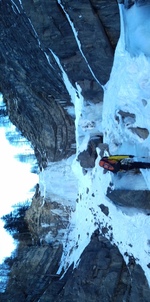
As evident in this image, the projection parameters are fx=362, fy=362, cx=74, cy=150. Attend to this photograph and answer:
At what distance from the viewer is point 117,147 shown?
28.2 ft

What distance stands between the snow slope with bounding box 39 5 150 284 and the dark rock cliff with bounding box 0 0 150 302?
1.10ft

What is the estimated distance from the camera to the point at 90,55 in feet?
26.3

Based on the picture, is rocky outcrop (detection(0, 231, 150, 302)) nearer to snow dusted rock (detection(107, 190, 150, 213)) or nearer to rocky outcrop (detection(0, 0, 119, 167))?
snow dusted rock (detection(107, 190, 150, 213))

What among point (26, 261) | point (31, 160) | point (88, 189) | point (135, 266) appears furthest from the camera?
point (31, 160)

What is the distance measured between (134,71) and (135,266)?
4381mm

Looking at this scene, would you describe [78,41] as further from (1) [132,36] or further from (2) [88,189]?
(2) [88,189]

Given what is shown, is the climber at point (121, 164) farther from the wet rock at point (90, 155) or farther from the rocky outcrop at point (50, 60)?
the wet rock at point (90, 155)

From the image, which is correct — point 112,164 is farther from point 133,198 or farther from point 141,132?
point 133,198

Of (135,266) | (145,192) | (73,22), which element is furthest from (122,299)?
(73,22)

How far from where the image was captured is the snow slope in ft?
23.7

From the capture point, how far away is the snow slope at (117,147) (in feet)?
23.7

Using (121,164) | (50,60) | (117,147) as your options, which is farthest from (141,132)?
(50,60)

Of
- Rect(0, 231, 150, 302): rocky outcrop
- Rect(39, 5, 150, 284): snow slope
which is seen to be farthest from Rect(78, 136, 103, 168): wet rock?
Rect(0, 231, 150, 302): rocky outcrop

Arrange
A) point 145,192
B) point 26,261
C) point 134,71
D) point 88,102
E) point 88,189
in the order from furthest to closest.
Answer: point 26,261
point 88,189
point 88,102
point 145,192
point 134,71
